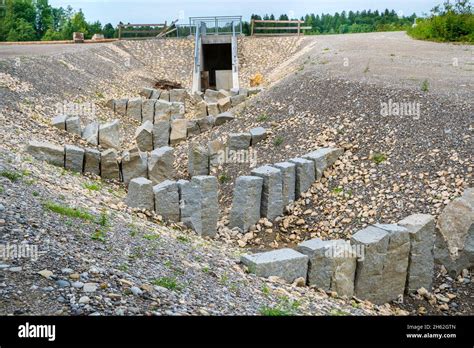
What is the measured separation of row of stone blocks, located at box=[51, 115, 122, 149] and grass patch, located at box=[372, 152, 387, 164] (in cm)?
719

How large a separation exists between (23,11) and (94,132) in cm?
4957

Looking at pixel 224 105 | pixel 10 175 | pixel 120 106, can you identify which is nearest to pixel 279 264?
pixel 10 175

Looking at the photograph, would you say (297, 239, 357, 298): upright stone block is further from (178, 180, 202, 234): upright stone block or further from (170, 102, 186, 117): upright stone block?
(170, 102, 186, 117): upright stone block

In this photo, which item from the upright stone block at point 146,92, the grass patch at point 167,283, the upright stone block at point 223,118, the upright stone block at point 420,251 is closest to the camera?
the grass patch at point 167,283

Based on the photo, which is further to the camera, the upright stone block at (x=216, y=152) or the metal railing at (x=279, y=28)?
the metal railing at (x=279, y=28)

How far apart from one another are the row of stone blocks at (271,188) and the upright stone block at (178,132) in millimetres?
5963

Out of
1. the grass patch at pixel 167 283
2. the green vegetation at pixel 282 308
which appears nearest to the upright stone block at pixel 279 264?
the green vegetation at pixel 282 308

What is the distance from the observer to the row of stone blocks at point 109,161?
40.0 ft

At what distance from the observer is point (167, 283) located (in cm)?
651

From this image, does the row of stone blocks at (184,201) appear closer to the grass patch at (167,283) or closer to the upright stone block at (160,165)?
the upright stone block at (160,165)

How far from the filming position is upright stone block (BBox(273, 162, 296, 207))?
1179cm

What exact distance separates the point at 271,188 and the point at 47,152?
4.91 meters
